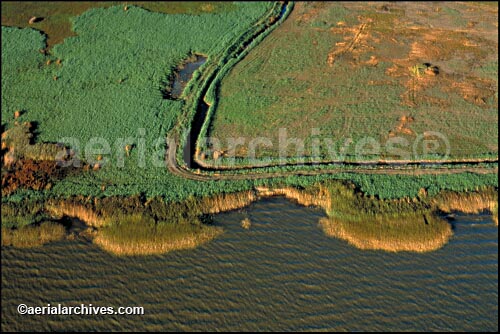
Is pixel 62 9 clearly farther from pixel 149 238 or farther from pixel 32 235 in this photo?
pixel 149 238

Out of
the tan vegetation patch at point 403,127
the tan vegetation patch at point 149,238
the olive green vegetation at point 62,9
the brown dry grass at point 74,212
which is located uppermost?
the olive green vegetation at point 62,9

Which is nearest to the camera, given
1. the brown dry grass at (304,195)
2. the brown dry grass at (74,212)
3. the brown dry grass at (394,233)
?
the brown dry grass at (394,233)

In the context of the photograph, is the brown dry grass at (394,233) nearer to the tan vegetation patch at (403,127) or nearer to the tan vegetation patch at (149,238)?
the tan vegetation patch at (403,127)

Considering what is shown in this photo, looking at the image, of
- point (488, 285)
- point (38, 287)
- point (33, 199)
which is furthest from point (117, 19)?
→ point (488, 285)

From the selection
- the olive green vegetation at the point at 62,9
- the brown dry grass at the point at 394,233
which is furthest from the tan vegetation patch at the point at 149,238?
the olive green vegetation at the point at 62,9

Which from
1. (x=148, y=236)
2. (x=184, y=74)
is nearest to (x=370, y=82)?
(x=184, y=74)

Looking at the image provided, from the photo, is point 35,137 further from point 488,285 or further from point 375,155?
point 488,285

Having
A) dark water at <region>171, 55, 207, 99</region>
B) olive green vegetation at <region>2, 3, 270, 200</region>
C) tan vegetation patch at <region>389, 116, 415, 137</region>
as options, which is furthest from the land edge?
dark water at <region>171, 55, 207, 99</region>
